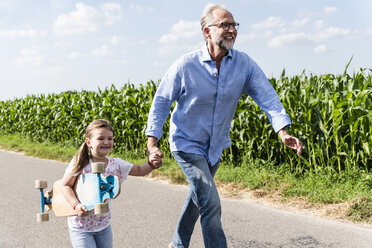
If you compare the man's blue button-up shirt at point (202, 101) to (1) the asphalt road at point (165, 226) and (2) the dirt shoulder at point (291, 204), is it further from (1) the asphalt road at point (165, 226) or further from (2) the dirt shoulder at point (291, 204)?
(2) the dirt shoulder at point (291, 204)

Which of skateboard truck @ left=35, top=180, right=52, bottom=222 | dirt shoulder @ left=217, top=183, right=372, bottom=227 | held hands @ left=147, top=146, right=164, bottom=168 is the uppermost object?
held hands @ left=147, top=146, right=164, bottom=168

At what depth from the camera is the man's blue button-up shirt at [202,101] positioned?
10.9ft

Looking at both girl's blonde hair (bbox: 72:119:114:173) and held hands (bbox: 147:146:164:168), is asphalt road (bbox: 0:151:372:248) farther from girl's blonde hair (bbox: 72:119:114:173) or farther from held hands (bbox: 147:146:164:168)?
girl's blonde hair (bbox: 72:119:114:173)

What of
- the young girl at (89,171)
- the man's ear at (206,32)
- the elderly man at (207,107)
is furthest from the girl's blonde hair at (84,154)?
the man's ear at (206,32)

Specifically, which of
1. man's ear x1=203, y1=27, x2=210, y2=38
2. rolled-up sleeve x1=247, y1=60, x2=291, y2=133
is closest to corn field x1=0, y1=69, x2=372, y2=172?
rolled-up sleeve x1=247, y1=60, x2=291, y2=133

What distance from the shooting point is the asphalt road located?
443cm

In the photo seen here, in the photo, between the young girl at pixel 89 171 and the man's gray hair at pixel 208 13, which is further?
the man's gray hair at pixel 208 13

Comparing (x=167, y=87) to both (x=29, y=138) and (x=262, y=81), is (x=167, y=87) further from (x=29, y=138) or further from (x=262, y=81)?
(x=29, y=138)

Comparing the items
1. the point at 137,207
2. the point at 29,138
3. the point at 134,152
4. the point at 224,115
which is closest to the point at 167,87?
the point at 224,115

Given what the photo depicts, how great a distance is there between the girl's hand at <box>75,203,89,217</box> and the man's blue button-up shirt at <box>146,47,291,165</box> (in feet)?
2.85

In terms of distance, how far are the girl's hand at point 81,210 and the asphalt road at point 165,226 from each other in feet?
6.19

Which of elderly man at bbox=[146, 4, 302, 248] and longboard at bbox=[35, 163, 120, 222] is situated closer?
longboard at bbox=[35, 163, 120, 222]

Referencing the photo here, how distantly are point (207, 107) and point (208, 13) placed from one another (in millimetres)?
764

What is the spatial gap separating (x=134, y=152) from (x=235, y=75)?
8197 millimetres
